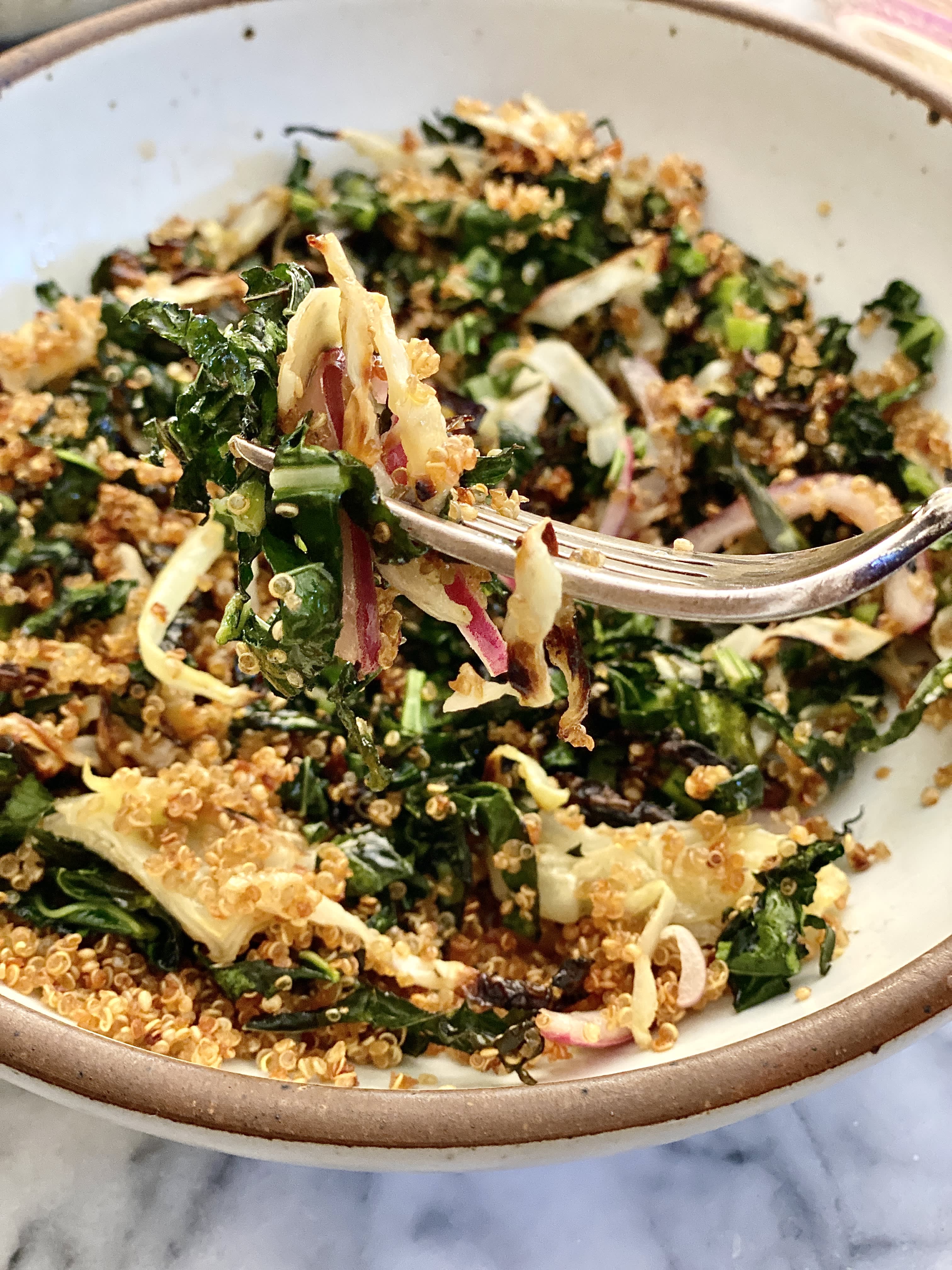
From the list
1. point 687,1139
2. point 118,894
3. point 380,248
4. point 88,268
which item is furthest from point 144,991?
point 380,248

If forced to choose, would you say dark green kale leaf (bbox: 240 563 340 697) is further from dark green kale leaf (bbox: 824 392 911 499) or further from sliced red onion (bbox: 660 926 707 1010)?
dark green kale leaf (bbox: 824 392 911 499)

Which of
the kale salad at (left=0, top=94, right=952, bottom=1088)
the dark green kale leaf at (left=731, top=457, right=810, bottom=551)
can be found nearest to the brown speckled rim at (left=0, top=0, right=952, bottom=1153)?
the kale salad at (left=0, top=94, right=952, bottom=1088)

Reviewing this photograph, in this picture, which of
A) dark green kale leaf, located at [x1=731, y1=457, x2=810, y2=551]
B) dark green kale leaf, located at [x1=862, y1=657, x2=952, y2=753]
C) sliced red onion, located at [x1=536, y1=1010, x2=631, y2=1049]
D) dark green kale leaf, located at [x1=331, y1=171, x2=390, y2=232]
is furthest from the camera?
dark green kale leaf, located at [x1=331, y1=171, x2=390, y2=232]

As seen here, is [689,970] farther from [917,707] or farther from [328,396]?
[328,396]

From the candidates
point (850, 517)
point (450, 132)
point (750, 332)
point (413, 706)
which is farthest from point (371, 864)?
point (450, 132)

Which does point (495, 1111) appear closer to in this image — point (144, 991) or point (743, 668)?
point (144, 991)

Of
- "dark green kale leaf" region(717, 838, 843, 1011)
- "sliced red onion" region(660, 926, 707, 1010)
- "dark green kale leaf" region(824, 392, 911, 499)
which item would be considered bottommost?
"sliced red onion" region(660, 926, 707, 1010)

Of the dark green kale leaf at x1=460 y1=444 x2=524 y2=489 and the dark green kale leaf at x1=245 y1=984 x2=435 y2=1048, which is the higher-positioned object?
the dark green kale leaf at x1=460 y1=444 x2=524 y2=489

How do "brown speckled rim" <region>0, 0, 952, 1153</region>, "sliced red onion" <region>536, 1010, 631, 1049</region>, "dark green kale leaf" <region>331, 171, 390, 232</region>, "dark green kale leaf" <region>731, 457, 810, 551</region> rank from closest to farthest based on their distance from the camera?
"brown speckled rim" <region>0, 0, 952, 1153</region> < "sliced red onion" <region>536, 1010, 631, 1049</region> < "dark green kale leaf" <region>731, 457, 810, 551</region> < "dark green kale leaf" <region>331, 171, 390, 232</region>
